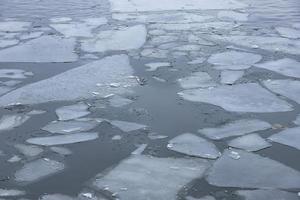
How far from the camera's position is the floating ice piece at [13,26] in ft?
22.5

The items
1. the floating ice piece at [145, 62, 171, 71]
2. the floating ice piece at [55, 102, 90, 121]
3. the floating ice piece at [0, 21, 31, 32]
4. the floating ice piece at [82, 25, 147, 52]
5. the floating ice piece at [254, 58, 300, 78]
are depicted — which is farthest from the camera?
the floating ice piece at [0, 21, 31, 32]

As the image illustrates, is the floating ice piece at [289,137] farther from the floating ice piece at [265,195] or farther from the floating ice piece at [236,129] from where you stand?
the floating ice piece at [265,195]

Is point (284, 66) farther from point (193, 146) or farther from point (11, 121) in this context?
point (11, 121)

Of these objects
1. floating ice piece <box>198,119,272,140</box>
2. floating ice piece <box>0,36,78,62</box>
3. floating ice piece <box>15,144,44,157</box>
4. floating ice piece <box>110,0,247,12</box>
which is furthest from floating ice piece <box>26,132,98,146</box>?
floating ice piece <box>110,0,247,12</box>

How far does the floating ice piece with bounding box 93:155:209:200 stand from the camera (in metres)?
2.82

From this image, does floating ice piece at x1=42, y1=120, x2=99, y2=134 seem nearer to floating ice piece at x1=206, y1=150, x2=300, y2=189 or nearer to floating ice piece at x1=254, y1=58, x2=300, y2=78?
floating ice piece at x1=206, y1=150, x2=300, y2=189

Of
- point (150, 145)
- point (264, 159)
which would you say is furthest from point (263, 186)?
point (150, 145)

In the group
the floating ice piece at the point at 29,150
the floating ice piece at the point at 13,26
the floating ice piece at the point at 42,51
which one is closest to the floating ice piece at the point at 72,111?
the floating ice piece at the point at 29,150

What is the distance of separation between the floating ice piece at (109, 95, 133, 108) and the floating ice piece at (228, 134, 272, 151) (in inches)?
45.3

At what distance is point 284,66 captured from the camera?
5188mm

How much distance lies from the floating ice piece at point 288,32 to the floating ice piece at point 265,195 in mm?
4124

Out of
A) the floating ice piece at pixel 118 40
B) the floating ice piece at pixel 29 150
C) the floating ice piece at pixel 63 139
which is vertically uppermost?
the floating ice piece at pixel 118 40

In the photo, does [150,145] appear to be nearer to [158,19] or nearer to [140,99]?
[140,99]

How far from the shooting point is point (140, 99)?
4.29 metres
